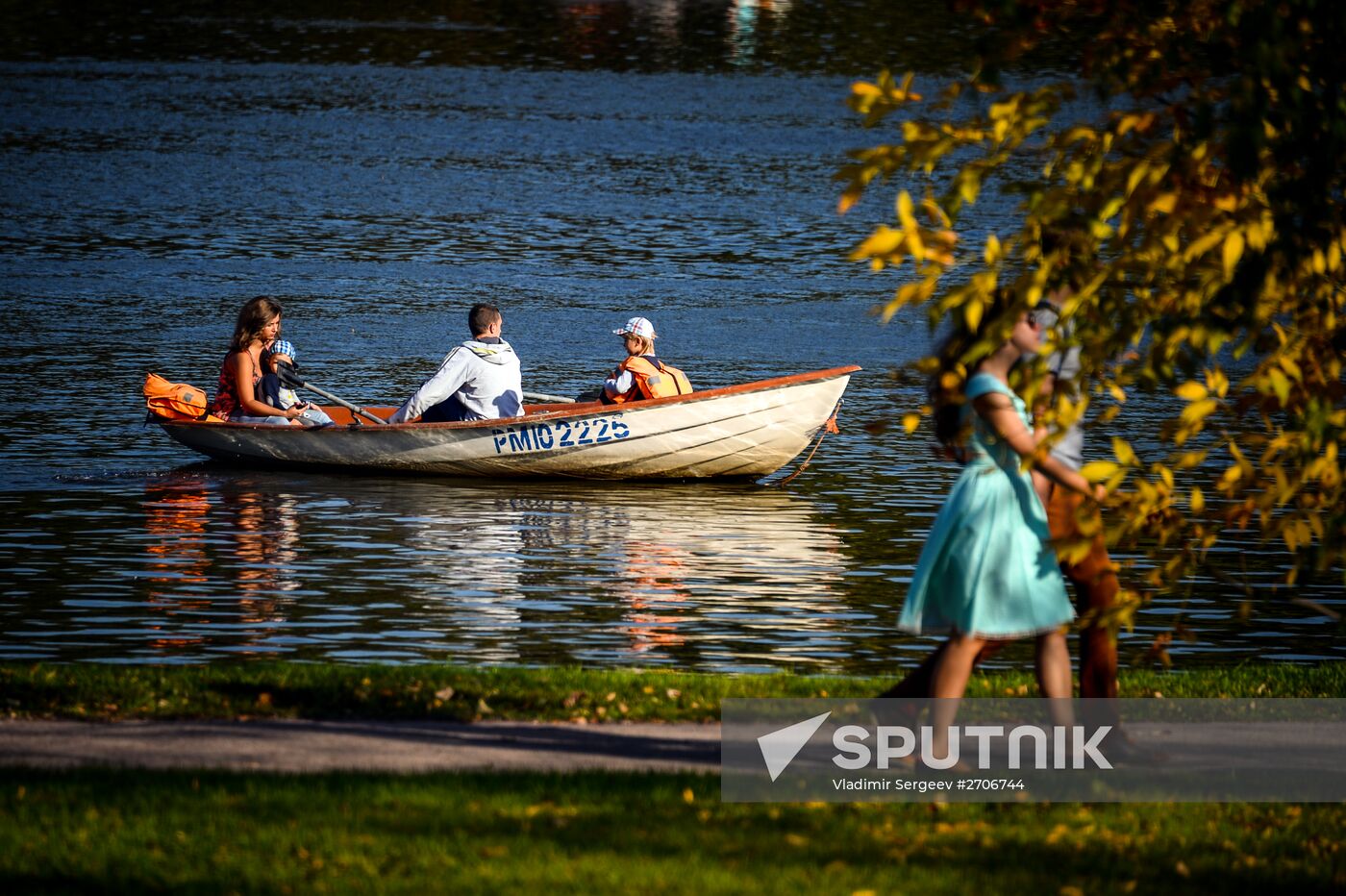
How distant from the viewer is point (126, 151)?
50.0 metres

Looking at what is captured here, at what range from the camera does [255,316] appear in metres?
18.3

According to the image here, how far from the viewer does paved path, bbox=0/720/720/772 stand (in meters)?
8.27

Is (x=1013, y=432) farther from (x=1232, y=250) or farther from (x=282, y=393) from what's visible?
(x=282, y=393)

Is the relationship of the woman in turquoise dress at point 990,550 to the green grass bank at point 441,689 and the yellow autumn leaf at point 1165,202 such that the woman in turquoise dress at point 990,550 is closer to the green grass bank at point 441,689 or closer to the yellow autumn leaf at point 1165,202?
the yellow autumn leaf at point 1165,202

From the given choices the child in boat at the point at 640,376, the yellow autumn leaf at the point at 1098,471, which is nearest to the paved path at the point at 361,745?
the yellow autumn leaf at the point at 1098,471

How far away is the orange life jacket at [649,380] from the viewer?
749 inches

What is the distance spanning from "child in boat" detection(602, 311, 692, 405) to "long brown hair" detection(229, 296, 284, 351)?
322 cm

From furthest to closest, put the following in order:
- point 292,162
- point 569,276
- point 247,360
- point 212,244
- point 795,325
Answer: point 292,162, point 212,244, point 569,276, point 795,325, point 247,360

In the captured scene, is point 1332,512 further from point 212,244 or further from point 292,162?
point 292,162

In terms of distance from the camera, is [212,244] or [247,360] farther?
[212,244]

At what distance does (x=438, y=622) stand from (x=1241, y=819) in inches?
282

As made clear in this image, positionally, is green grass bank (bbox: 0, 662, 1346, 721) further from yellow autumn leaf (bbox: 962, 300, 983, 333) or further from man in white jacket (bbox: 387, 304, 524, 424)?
man in white jacket (bbox: 387, 304, 524, 424)

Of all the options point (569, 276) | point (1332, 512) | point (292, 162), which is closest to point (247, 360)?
point (1332, 512)

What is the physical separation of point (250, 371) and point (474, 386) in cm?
218
